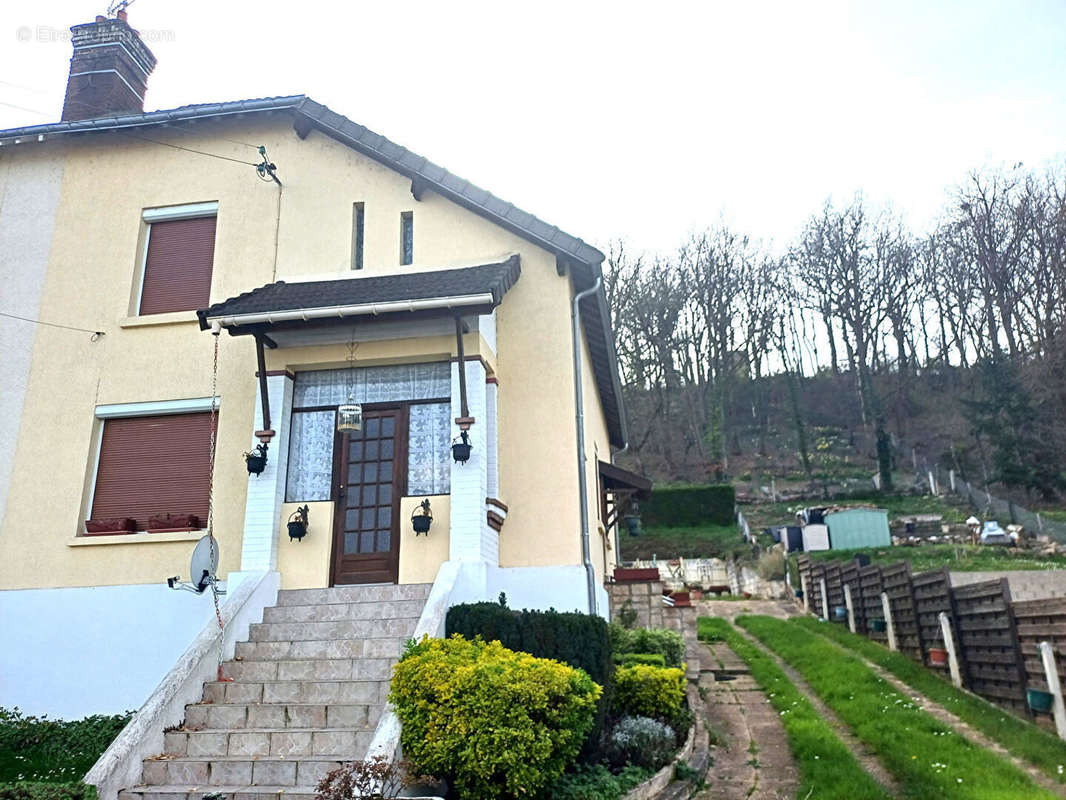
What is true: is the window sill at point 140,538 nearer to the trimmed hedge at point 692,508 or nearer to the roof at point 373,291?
the roof at point 373,291

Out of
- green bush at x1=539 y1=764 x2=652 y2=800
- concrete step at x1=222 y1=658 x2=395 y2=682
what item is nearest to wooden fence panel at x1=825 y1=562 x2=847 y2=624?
green bush at x1=539 y1=764 x2=652 y2=800

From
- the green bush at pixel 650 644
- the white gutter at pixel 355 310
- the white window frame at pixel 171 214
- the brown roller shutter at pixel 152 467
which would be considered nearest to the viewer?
the white gutter at pixel 355 310

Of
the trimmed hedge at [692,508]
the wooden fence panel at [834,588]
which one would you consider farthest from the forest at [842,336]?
the wooden fence panel at [834,588]

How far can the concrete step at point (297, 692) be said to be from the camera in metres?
7.25

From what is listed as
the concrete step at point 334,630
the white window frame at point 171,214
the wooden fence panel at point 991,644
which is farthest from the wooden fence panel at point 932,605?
the white window frame at point 171,214

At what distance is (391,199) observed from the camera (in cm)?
1159

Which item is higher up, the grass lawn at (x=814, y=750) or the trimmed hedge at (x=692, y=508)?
the trimmed hedge at (x=692, y=508)

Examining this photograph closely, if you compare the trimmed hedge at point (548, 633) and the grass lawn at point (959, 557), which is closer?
the trimmed hedge at point (548, 633)

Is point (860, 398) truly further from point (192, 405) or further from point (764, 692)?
point (192, 405)

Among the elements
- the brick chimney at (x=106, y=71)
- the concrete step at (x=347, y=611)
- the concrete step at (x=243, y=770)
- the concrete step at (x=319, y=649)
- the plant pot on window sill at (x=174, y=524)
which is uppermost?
the brick chimney at (x=106, y=71)

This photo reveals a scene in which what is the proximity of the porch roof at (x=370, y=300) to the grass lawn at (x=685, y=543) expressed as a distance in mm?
22486

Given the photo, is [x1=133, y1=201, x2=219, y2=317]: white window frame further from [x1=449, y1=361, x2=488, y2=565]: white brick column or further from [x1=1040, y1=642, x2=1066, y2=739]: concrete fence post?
[x1=1040, y1=642, x2=1066, y2=739]: concrete fence post

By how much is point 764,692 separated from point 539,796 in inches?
249

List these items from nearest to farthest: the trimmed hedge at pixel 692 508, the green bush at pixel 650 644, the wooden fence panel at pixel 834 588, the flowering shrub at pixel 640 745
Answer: the flowering shrub at pixel 640 745 < the green bush at pixel 650 644 < the wooden fence panel at pixel 834 588 < the trimmed hedge at pixel 692 508
